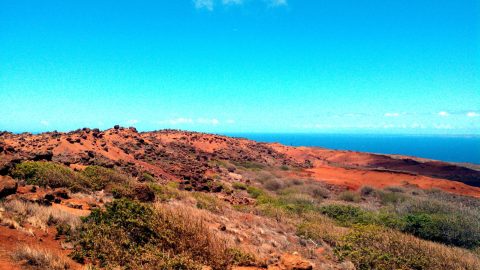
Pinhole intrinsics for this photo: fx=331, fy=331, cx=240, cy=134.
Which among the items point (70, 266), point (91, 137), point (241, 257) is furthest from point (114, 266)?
point (91, 137)

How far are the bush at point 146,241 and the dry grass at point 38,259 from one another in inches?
23.5

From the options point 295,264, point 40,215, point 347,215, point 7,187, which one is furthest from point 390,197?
point 7,187

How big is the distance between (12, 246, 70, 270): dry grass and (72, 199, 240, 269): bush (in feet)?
1.96

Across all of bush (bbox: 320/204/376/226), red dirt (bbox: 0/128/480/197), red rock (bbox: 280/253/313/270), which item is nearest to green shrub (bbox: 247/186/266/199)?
red dirt (bbox: 0/128/480/197)

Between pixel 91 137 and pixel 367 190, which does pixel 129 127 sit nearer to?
pixel 91 137

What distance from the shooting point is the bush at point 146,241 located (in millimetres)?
5891

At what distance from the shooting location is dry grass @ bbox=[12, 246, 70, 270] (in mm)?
5293

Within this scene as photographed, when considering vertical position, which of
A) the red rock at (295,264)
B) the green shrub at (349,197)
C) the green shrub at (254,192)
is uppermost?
the red rock at (295,264)

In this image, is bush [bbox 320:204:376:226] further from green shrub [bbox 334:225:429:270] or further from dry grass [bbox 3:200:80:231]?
dry grass [bbox 3:200:80:231]

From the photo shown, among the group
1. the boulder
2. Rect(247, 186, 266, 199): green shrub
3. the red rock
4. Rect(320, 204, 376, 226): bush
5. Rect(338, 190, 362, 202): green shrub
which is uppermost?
the boulder

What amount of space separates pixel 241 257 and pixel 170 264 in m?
2.24

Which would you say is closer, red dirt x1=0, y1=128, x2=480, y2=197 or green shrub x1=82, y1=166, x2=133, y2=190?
green shrub x1=82, y1=166, x2=133, y2=190

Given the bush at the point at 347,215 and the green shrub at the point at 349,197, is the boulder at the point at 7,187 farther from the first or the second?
the green shrub at the point at 349,197

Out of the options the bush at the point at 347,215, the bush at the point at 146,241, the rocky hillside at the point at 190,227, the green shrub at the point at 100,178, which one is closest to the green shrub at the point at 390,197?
the rocky hillside at the point at 190,227
